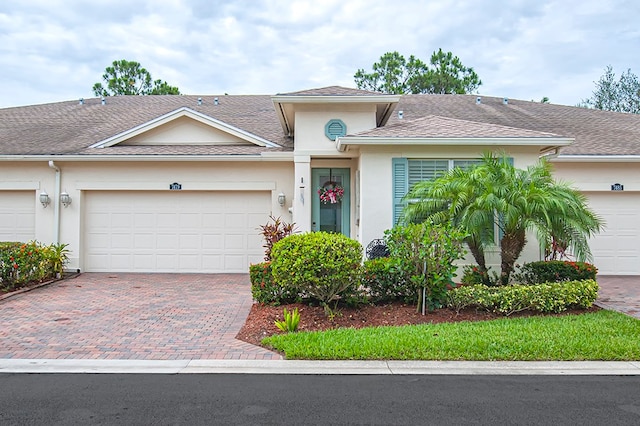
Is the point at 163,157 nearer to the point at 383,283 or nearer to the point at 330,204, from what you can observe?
the point at 330,204

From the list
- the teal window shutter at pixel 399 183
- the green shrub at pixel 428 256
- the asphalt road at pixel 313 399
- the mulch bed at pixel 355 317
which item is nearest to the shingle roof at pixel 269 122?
the teal window shutter at pixel 399 183

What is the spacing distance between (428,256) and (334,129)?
516 cm

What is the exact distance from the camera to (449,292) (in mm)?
7836

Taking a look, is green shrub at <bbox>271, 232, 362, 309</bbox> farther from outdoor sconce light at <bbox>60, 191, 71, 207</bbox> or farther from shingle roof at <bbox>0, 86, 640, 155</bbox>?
outdoor sconce light at <bbox>60, 191, 71, 207</bbox>

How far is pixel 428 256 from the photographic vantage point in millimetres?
7523

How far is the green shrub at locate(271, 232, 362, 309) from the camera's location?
7148 millimetres

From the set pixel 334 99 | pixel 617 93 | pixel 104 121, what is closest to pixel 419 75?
pixel 617 93

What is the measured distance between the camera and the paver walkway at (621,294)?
27.8ft

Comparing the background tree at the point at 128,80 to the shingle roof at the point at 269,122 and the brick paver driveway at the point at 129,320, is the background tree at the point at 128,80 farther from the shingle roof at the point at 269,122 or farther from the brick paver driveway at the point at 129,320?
the brick paver driveway at the point at 129,320

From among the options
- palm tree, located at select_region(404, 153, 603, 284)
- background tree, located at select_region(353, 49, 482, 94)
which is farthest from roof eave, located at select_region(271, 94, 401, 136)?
background tree, located at select_region(353, 49, 482, 94)

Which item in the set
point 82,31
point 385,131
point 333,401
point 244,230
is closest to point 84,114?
point 82,31

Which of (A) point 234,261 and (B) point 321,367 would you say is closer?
(B) point 321,367

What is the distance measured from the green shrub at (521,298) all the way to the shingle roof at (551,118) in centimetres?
548

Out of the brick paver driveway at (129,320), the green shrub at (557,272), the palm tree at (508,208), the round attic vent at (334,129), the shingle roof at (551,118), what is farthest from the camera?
the shingle roof at (551,118)
